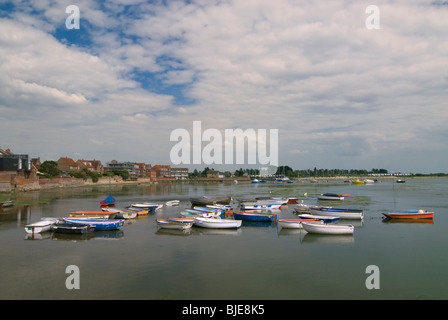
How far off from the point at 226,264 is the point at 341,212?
814 inches

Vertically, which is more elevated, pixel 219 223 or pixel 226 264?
pixel 219 223

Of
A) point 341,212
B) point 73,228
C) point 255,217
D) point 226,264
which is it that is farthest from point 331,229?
point 73,228

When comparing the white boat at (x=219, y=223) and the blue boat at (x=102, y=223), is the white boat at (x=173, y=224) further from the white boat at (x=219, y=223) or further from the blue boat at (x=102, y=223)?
the blue boat at (x=102, y=223)

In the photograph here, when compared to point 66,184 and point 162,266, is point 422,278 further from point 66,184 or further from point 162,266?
point 66,184

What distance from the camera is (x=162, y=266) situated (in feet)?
58.3

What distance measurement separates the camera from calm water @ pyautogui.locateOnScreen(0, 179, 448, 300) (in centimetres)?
1431

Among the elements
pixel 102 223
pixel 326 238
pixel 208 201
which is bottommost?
pixel 326 238

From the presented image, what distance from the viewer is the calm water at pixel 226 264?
47.0ft

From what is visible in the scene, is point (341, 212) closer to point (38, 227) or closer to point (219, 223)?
point (219, 223)

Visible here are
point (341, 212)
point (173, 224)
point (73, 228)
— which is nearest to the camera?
point (73, 228)

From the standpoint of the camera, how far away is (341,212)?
34.9 m

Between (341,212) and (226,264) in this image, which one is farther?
(341,212)

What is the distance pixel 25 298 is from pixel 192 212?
24254 mm

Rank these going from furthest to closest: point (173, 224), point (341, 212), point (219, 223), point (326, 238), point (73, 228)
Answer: point (341, 212) < point (219, 223) < point (173, 224) < point (73, 228) < point (326, 238)
